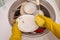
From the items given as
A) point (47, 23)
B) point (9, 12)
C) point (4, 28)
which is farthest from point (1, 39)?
point (47, 23)

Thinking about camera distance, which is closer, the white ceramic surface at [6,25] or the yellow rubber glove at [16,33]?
the yellow rubber glove at [16,33]

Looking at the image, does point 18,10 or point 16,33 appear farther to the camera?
point 18,10

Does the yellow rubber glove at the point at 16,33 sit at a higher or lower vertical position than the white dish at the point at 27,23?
lower

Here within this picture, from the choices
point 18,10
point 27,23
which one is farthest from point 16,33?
point 18,10

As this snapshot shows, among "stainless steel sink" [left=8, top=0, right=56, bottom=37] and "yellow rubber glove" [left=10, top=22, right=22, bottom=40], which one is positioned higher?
"stainless steel sink" [left=8, top=0, right=56, bottom=37]

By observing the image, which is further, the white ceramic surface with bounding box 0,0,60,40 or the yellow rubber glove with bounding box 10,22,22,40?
the white ceramic surface with bounding box 0,0,60,40

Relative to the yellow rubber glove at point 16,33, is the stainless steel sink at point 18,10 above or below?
above

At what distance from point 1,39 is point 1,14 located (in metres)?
0.17

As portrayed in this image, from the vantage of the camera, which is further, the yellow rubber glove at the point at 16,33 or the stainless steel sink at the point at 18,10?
the stainless steel sink at the point at 18,10

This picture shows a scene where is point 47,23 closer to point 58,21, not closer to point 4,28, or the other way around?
point 58,21

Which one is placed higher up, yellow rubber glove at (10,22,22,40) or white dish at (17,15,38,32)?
white dish at (17,15,38,32)

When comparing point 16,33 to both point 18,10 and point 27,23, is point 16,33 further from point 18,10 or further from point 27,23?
point 18,10

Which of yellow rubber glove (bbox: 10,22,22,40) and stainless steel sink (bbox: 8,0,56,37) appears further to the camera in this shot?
stainless steel sink (bbox: 8,0,56,37)

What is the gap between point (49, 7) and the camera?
123 cm
